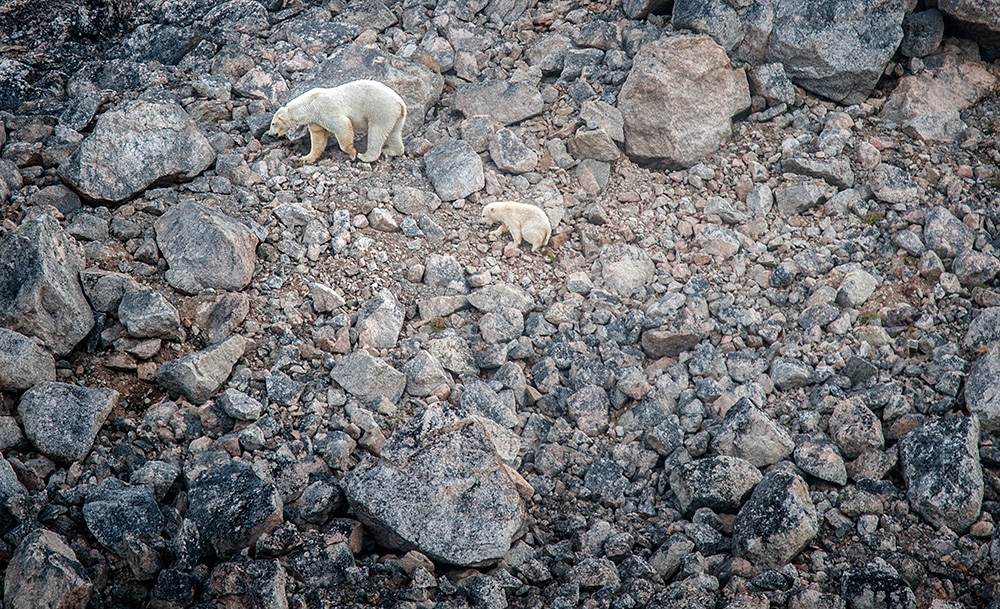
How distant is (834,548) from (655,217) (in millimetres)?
3856

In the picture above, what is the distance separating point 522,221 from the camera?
6.96 m

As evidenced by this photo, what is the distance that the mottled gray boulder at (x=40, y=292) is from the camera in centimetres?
526

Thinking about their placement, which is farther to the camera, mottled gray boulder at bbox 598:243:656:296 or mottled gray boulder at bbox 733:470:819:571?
mottled gray boulder at bbox 598:243:656:296

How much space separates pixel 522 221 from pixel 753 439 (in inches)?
126

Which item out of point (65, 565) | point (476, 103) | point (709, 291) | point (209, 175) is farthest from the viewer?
point (476, 103)

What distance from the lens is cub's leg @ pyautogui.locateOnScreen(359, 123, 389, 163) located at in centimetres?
748

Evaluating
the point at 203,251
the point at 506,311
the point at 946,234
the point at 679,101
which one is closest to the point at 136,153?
the point at 203,251

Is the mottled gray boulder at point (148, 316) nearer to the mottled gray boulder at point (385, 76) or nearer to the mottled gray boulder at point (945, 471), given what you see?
the mottled gray boulder at point (385, 76)

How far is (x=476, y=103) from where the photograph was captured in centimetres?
804

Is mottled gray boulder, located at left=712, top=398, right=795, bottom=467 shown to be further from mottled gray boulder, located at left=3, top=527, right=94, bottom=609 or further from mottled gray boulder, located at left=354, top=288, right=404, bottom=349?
mottled gray boulder, located at left=3, top=527, right=94, bottom=609

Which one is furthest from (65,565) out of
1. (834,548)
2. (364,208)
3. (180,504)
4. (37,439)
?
(834,548)

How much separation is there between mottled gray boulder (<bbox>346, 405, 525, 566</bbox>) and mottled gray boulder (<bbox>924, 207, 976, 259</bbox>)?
197 inches

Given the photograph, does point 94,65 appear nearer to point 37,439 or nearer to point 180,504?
point 37,439

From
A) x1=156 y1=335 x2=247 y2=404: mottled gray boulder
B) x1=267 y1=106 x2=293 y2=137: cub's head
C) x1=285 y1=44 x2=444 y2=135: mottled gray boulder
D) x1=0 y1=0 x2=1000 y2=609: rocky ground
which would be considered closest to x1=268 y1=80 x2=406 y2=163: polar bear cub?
x1=267 y1=106 x2=293 y2=137: cub's head
